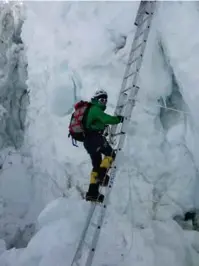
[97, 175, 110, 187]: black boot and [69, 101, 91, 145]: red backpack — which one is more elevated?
[69, 101, 91, 145]: red backpack

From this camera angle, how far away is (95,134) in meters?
3.79

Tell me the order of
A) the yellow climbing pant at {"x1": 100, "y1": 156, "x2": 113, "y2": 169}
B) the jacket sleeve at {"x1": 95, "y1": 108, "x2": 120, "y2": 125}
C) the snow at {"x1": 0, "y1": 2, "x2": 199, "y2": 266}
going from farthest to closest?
the snow at {"x1": 0, "y1": 2, "x2": 199, "y2": 266}
the yellow climbing pant at {"x1": 100, "y1": 156, "x2": 113, "y2": 169}
the jacket sleeve at {"x1": 95, "y1": 108, "x2": 120, "y2": 125}

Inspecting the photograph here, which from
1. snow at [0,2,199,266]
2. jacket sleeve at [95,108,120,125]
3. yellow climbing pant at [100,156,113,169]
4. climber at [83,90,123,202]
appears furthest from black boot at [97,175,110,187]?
jacket sleeve at [95,108,120,125]

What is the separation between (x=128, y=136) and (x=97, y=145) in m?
1.29

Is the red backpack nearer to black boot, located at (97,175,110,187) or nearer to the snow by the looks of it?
black boot, located at (97,175,110,187)

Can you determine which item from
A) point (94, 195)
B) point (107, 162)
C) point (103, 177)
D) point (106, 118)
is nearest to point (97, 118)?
point (106, 118)

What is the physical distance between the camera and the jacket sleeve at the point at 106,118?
134 inches

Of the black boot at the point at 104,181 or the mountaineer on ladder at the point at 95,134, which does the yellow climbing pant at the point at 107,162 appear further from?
the black boot at the point at 104,181

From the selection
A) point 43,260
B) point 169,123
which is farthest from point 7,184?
point 169,123

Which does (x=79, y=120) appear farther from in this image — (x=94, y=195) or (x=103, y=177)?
(x=94, y=195)

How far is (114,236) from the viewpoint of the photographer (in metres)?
4.44

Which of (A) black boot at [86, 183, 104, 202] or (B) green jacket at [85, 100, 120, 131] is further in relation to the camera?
(A) black boot at [86, 183, 104, 202]

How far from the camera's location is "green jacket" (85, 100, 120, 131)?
3420mm

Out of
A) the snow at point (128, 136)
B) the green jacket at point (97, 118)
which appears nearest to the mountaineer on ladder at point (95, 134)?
the green jacket at point (97, 118)
